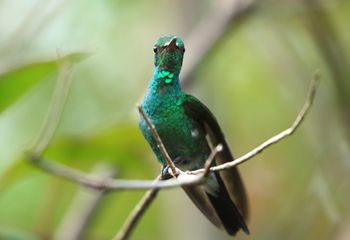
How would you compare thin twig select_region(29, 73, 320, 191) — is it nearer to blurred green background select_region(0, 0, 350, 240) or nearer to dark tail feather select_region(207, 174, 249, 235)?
dark tail feather select_region(207, 174, 249, 235)

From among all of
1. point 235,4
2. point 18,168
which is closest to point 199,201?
point 18,168

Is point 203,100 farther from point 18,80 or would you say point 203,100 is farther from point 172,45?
point 172,45

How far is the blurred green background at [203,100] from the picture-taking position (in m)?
3.40

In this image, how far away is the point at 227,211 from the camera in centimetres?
205

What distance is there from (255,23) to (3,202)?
1.82 m

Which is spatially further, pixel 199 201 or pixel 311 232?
pixel 311 232

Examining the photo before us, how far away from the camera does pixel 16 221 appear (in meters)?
4.05

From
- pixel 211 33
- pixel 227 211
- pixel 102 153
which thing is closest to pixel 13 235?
pixel 102 153

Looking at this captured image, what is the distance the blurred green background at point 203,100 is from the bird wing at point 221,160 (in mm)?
997

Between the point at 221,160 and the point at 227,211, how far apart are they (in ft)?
0.49

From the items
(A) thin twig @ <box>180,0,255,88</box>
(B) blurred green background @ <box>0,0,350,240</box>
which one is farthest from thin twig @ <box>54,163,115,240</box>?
(A) thin twig @ <box>180,0,255,88</box>

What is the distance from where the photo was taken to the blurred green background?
11.1ft

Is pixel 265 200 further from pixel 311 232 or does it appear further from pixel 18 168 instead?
pixel 18 168

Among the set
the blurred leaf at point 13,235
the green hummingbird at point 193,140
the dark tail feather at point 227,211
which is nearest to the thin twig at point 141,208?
the green hummingbird at point 193,140
